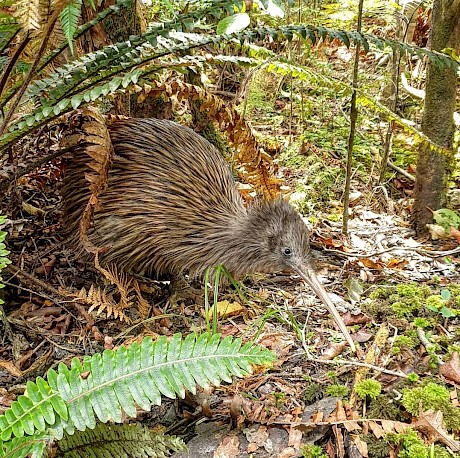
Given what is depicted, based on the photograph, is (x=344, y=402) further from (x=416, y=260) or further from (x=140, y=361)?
(x=416, y=260)

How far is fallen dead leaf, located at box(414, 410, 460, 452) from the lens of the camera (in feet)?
8.05

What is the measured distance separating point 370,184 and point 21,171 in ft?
10.9

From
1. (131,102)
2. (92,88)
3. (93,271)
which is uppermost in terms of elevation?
(92,88)

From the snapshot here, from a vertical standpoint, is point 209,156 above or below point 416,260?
above

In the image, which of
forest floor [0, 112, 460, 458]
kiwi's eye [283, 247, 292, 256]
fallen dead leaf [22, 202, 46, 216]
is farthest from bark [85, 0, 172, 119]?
kiwi's eye [283, 247, 292, 256]

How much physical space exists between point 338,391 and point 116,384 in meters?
1.28

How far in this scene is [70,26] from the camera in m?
2.02

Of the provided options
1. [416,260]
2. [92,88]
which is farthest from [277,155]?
[92,88]

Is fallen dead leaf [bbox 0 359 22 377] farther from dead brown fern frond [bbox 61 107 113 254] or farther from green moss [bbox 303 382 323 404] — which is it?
green moss [bbox 303 382 323 404]

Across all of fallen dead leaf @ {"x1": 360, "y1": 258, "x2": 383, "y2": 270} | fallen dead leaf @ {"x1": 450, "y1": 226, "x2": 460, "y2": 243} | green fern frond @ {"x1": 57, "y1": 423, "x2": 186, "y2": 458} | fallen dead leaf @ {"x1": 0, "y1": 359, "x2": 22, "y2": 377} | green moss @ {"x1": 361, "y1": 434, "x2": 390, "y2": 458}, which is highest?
green fern frond @ {"x1": 57, "y1": 423, "x2": 186, "y2": 458}

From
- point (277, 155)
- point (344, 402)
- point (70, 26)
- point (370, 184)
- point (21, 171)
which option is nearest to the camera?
point (70, 26)

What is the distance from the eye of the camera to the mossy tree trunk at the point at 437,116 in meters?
4.09

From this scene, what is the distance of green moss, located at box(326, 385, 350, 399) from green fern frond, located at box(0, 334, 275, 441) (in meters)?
0.83

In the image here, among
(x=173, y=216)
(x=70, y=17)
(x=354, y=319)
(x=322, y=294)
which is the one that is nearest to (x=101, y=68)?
(x=70, y=17)
